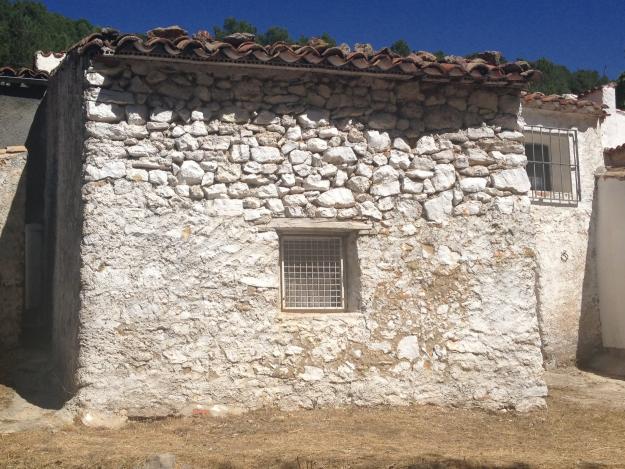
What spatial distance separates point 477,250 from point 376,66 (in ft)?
7.06

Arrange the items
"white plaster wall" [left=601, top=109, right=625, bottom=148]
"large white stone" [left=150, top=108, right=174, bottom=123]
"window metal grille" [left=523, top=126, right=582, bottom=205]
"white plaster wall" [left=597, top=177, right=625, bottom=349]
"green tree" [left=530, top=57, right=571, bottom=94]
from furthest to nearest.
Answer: "green tree" [left=530, top=57, right=571, bottom=94] → "white plaster wall" [left=601, top=109, right=625, bottom=148] → "window metal grille" [left=523, top=126, right=582, bottom=205] → "white plaster wall" [left=597, top=177, right=625, bottom=349] → "large white stone" [left=150, top=108, right=174, bottom=123]

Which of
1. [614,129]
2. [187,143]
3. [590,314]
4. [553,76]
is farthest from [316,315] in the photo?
[553,76]

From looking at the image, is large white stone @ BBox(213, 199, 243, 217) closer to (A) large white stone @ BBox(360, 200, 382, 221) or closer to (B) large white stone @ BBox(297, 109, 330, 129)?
(B) large white stone @ BBox(297, 109, 330, 129)

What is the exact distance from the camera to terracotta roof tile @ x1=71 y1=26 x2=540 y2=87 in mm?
6355

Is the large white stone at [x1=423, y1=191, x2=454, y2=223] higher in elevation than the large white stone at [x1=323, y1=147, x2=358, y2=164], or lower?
lower

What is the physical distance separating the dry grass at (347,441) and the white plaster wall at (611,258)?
13.1 feet

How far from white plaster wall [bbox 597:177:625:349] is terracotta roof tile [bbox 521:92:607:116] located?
3.83ft

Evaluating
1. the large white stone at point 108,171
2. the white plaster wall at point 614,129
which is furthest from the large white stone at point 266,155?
the white plaster wall at point 614,129

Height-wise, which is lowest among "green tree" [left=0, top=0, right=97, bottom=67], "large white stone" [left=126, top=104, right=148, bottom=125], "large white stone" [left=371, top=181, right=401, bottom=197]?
"large white stone" [left=371, top=181, right=401, bottom=197]

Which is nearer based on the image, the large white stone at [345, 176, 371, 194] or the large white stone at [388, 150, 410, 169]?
the large white stone at [345, 176, 371, 194]

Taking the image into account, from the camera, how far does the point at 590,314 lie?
11.0 metres

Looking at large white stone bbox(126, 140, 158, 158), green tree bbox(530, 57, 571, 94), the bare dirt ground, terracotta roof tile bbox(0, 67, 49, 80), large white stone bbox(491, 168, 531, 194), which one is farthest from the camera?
green tree bbox(530, 57, 571, 94)

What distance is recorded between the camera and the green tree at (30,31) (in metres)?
20.0

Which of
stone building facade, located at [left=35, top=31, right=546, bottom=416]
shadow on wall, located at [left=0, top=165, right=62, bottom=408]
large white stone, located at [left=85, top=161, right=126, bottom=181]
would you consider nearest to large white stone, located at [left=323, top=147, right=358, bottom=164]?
stone building facade, located at [left=35, top=31, right=546, bottom=416]
